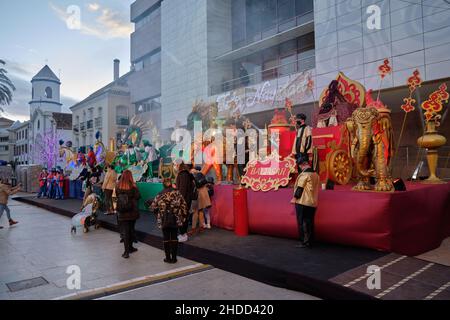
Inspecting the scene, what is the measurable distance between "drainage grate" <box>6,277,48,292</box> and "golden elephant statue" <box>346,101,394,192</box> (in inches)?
213

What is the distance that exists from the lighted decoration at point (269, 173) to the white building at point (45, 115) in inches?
1503

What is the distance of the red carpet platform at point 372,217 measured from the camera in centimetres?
492

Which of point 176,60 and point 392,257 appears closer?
point 392,257

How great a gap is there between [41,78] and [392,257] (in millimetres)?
57718

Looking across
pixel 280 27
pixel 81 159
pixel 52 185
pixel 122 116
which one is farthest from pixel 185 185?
pixel 122 116

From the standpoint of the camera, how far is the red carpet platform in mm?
4918

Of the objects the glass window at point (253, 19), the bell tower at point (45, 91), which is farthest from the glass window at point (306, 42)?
the bell tower at point (45, 91)

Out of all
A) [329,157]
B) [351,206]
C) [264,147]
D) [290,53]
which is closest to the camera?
[351,206]

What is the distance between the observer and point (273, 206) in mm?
6398

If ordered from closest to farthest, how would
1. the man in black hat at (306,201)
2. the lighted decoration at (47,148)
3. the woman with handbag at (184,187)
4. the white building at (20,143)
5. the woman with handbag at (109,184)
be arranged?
the man in black hat at (306,201)
the woman with handbag at (184,187)
the woman with handbag at (109,184)
the lighted decoration at (47,148)
the white building at (20,143)

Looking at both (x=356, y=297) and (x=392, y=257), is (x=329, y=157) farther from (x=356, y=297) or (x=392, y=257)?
(x=356, y=297)

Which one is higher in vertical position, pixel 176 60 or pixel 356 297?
pixel 176 60

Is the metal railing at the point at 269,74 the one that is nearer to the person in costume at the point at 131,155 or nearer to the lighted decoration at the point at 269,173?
the person in costume at the point at 131,155

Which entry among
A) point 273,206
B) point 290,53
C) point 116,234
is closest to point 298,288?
point 273,206
